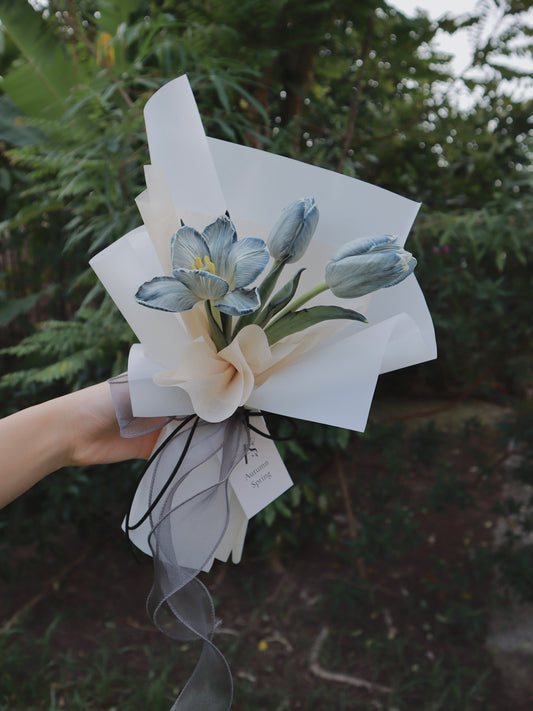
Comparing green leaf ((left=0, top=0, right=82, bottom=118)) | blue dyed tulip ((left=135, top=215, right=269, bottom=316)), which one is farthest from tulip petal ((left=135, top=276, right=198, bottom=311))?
green leaf ((left=0, top=0, right=82, bottom=118))

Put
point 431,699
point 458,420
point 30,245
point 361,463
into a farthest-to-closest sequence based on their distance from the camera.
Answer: point 458,420 < point 361,463 < point 30,245 < point 431,699

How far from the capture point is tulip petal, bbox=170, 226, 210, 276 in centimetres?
57

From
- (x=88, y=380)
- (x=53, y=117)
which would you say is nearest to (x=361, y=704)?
(x=88, y=380)

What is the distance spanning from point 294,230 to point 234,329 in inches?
5.4

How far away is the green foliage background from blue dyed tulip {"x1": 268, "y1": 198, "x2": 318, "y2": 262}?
833 millimetres

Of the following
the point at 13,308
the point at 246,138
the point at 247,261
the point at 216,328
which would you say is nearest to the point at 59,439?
the point at 216,328

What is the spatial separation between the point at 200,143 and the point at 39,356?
1.66 meters

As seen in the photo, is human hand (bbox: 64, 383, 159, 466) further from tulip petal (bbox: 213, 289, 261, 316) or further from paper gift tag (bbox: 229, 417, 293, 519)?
tulip petal (bbox: 213, 289, 261, 316)

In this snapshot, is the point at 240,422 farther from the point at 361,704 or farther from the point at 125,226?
the point at 361,704

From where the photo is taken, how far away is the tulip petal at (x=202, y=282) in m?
0.54

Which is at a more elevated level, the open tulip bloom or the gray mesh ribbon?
the open tulip bloom

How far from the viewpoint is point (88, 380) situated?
6.74 feet

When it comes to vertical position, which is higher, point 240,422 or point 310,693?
point 240,422

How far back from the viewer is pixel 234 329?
67 cm
